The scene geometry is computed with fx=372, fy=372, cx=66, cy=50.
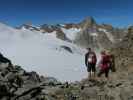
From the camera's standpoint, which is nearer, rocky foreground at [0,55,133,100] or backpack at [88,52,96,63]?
rocky foreground at [0,55,133,100]

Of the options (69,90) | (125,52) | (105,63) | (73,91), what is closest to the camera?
(73,91)

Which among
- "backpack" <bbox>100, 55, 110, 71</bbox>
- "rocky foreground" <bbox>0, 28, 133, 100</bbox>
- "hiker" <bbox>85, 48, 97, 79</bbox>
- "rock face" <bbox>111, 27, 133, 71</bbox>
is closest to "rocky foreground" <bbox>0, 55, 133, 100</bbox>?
"rocky foreground" <bbox>0, 28, 133, 100</bbox>

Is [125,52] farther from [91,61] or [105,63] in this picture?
[105,63]

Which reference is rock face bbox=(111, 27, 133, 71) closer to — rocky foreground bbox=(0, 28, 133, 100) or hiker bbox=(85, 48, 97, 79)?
hiker bbox=(85, 48, 97, 79)

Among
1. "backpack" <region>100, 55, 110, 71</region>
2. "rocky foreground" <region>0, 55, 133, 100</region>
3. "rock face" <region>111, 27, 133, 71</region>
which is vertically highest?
"rock face" <region>111, 27, 133, 71</region>

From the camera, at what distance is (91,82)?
2342 centimetres

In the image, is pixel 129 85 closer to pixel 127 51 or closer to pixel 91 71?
pixel 91 71

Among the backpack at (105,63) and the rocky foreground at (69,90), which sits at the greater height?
the backpack at (105,63)

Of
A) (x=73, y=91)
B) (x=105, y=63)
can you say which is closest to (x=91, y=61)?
(x=105, y=63)

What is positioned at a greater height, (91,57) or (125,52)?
(125,52)

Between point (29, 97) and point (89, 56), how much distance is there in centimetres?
664

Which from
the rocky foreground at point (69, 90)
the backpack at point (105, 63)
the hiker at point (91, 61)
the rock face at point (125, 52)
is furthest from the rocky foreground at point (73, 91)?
the rock face at point (125, 52)

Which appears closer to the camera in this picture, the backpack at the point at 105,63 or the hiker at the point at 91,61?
the backpack at the point at 105,63

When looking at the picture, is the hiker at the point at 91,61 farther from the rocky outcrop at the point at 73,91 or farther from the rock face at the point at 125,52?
the rock face at the point at 125,52
